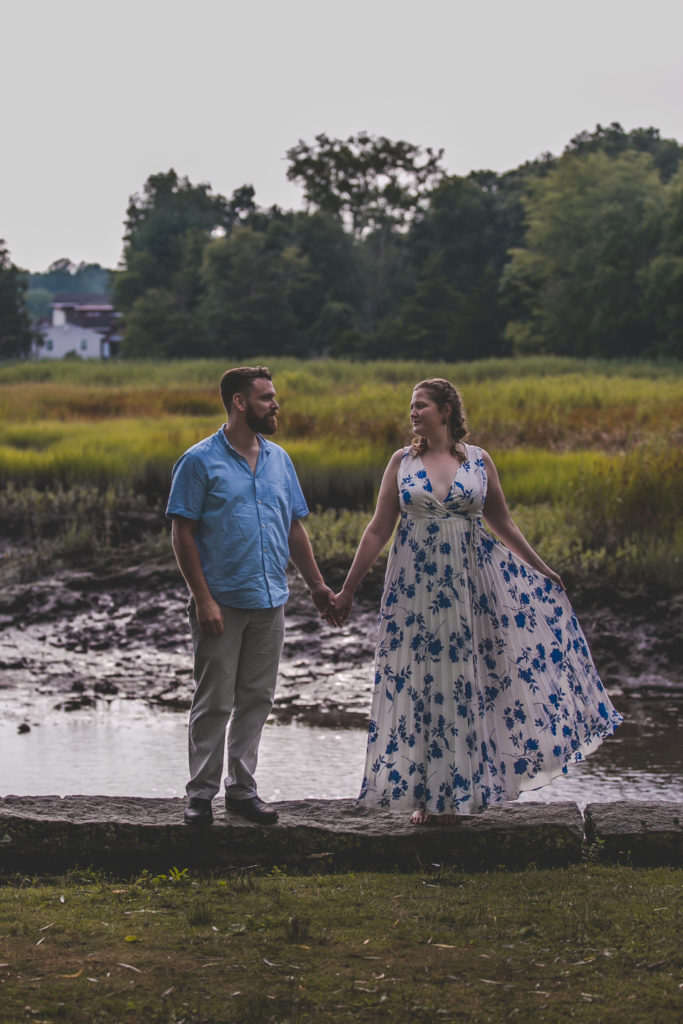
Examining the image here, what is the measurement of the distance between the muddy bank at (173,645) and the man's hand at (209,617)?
4031mm

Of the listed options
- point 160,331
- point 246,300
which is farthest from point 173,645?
point 160,331

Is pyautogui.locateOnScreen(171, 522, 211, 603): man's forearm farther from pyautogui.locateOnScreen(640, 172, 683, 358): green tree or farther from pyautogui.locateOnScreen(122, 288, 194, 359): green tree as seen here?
pyautogui.locateOnScreen(122, 288, 194, 359): green tree

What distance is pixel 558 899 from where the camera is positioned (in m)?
4.45

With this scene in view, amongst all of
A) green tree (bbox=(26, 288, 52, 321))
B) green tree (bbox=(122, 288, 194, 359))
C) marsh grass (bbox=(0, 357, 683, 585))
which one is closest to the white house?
green tree (bbox=(26, 288, 52, 321))

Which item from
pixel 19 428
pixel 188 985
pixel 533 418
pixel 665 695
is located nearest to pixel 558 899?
pixel 188 985

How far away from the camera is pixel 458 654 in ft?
16.8

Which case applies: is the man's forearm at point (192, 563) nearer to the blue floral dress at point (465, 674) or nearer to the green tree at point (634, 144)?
the blue floral dress at point (465, 674)

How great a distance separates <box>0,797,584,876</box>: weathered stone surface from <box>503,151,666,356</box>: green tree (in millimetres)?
50883

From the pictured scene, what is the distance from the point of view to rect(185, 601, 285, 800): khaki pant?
16.4ft

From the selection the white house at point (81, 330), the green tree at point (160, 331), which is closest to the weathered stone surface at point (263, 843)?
the green tree at point (160, 331)

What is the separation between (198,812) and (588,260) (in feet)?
190

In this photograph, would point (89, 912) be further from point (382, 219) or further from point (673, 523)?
point (382, 219)

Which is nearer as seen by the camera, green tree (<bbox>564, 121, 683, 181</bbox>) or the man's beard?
the man's beard

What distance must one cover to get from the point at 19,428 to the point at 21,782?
16.0 m
